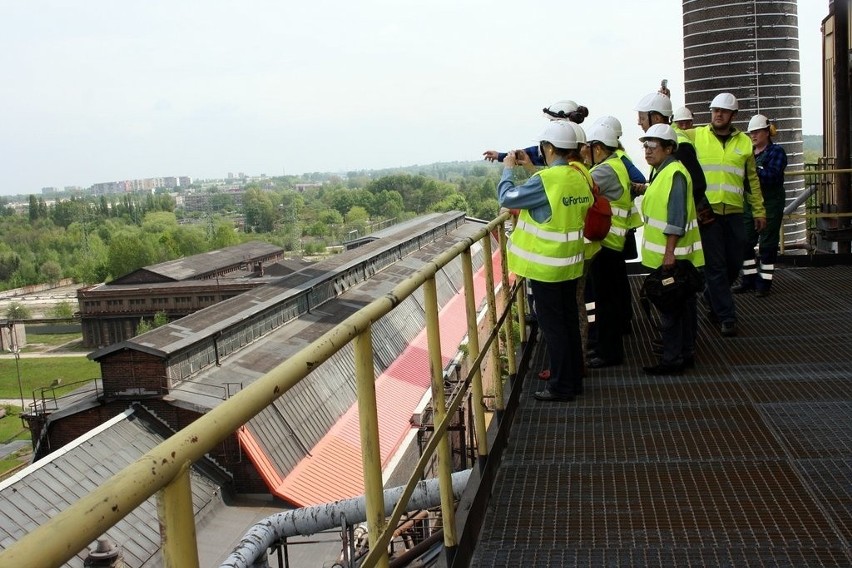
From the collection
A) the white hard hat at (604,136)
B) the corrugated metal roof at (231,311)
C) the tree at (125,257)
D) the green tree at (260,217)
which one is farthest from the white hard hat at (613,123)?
the green tree at (260,217)

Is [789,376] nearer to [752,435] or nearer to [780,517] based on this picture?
[752,435]

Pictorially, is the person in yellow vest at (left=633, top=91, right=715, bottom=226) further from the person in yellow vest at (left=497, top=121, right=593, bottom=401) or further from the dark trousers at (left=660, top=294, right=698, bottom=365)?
the person in yellow vest at (left=497, top=121, right=593, bottom=401)

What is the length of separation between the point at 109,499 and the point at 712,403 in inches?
184

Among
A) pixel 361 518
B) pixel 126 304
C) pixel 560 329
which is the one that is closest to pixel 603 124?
pixel 560 329

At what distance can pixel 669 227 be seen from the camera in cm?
576

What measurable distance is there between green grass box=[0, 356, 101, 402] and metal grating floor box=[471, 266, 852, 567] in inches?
2550

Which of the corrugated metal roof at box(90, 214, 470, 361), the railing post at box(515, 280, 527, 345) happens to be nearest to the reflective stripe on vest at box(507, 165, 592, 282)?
the railing post at box(515, 280, 527, 345)

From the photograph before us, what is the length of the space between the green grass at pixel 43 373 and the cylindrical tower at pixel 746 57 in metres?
56.6

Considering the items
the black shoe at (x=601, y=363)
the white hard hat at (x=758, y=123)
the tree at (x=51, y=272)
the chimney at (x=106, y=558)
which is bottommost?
the tree at (x=51, y=272)

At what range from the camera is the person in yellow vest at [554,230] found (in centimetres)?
503

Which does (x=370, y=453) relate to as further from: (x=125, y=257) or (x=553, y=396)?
(x=125, y=257)

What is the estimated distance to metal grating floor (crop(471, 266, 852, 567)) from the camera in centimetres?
349

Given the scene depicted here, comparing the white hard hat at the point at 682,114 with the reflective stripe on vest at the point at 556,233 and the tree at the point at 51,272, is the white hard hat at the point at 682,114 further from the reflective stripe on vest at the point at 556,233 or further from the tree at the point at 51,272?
the tree at the point at 51,272

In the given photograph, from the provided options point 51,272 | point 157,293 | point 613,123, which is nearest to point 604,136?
point 613,123
